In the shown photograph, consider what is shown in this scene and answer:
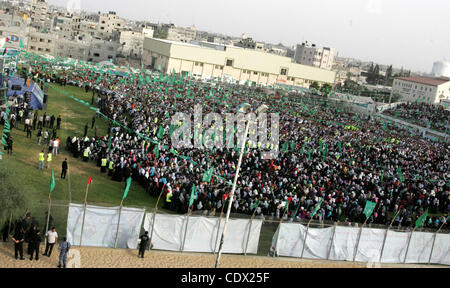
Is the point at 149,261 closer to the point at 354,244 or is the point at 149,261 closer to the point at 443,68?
the point at 354,244

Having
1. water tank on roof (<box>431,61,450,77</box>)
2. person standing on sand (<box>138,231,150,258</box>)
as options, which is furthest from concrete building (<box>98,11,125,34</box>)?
person standing on sand (<box>138,231,150,258</box>)

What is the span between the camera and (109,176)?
64.7 feet

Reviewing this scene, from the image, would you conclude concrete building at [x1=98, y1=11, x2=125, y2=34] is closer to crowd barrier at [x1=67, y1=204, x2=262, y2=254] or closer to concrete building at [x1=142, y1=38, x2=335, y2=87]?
concrete building at [x1=142, y1=38, x2=335, y2=87]

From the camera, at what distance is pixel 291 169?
22.8m

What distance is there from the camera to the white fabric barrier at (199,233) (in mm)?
12594

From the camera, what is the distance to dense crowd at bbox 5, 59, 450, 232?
1814cm

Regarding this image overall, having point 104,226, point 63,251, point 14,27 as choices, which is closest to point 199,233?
point 104,226

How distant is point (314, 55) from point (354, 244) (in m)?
120

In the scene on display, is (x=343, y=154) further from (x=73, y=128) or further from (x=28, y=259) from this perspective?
(x=28, y=259)

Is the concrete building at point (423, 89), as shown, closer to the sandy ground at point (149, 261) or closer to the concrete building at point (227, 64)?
the concrete building at point (227, 64)

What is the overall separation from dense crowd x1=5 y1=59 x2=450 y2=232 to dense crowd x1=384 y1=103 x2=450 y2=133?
10.9 m

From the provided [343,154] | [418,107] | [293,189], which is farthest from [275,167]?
[418,107]

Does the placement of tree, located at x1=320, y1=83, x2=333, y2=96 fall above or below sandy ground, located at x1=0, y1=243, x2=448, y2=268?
above

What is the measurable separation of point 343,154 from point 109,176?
1437cm
